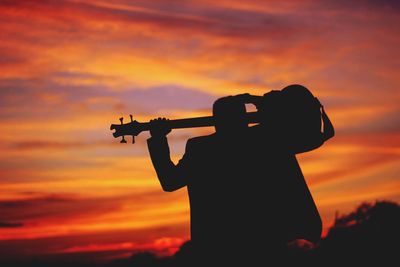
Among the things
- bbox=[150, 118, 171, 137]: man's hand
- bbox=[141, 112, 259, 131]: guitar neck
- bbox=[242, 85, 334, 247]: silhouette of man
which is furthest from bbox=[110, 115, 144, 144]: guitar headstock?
bbox=[242, 85, 334, 247]: silhouette of man

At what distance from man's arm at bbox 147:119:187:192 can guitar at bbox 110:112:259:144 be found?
0.39 ft

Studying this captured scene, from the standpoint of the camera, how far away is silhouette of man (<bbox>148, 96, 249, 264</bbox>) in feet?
20.2

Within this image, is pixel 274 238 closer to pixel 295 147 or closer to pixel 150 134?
pixel 295 147

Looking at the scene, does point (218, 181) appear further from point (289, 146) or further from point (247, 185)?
point (289, 146)

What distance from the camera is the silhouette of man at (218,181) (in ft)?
20.2

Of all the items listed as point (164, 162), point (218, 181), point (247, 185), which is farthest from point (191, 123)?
point (247, 185)

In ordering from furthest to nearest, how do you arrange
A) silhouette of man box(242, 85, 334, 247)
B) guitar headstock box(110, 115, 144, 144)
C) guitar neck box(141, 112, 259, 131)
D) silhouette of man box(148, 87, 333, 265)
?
guitar headstock box(110, 115, 144, 144) → guitar neck box(141, 112, 259, 131) → silhouette of man box(242, 85, 334, 247) → silhouette of man box(148, 87, 333, 265)

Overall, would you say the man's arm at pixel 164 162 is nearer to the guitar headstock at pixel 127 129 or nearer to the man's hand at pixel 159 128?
the man's hand at pixel 159 128

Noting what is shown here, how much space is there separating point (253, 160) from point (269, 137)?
287 millimetres

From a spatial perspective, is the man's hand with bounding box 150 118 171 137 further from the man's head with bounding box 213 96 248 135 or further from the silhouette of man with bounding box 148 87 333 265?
the man's head with bounding box 213 96 248 135

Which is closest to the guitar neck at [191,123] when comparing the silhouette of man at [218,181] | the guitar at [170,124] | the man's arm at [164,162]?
the guitar at [170,124]

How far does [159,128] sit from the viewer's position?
282 inches

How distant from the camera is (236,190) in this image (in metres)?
6.28

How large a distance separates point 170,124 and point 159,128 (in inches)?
5.1
